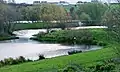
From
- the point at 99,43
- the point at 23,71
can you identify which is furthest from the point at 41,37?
the point at 23,71

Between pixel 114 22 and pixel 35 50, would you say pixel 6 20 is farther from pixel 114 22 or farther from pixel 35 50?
pixel 114 22

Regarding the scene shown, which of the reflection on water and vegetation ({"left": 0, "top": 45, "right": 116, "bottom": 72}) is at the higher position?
vegetation ({"left": 0, "top": 45, "right": 116, "bottom": 72})

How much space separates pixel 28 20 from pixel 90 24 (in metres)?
20.9

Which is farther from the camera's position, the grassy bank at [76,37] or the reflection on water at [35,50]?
the grassy bank at [76,37]

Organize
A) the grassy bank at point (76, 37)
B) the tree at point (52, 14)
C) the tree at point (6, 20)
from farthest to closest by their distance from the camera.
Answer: the tree at point (52, 14) → the tree at point (6, 20) → the grassy bank at point (76, 37)

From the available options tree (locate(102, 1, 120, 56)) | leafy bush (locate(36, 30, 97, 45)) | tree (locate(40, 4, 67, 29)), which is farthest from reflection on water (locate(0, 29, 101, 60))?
tree (locate(40, 4, 67, 29))

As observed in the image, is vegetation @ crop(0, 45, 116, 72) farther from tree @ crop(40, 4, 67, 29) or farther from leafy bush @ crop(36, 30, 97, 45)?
tree @ crop(40, 4, 67, 29)

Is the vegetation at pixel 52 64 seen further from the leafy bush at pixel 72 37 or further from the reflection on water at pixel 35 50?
the leafy bush at pixel 72 37

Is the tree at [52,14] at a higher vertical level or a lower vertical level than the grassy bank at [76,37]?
higher

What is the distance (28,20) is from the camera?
100438 millimetres

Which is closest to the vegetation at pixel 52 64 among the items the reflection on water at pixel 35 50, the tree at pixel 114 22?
the reflection on water at pixel 35 50

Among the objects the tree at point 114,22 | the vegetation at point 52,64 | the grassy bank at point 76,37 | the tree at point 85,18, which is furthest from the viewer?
the tree at point 85,18

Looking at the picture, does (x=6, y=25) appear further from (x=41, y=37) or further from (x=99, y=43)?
(x=99, y=43)

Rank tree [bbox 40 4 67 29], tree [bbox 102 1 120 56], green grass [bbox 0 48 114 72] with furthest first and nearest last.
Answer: tree [bbox 40 4 67 29] < green grass [bbox 0 48 114 72] < tree [bbox 102 1 120 56]
